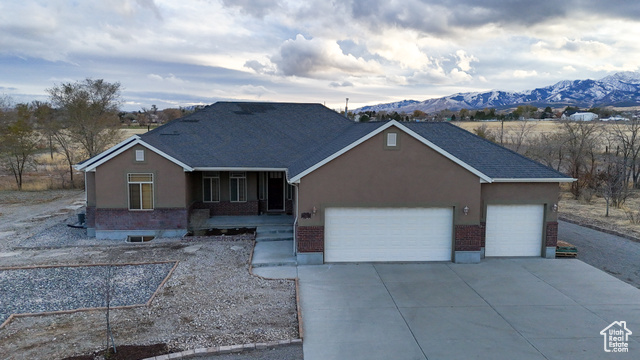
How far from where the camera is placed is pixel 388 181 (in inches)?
511

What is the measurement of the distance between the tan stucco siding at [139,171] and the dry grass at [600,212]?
18.1 m

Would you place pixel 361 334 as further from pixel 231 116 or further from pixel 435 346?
pixel 231 116

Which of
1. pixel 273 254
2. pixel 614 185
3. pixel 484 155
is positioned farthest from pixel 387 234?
pixel 614 185

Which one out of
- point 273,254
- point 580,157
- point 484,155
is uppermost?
point 484,155

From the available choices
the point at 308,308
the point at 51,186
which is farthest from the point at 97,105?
the point at 308,308

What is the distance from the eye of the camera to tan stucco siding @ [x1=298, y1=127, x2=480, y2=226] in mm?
12852

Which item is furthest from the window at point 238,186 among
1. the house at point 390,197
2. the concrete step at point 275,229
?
the house at point 390,197

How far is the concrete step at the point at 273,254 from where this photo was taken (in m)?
12.8

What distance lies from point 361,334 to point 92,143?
31553mm

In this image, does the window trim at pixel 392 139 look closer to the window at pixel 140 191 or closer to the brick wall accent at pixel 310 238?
the brick wall accent at pixel 310 238

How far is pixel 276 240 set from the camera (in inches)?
609

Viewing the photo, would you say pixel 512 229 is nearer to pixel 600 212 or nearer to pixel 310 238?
pixel 310 238

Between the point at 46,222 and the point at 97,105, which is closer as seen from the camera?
the point at 46,222

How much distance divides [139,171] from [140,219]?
1900 millimetres
